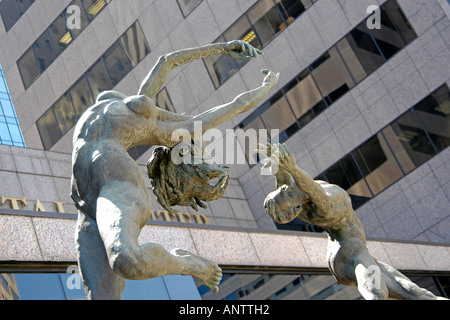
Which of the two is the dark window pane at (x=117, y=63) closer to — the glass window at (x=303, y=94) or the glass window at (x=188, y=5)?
the glass window at (x=188, y=5)

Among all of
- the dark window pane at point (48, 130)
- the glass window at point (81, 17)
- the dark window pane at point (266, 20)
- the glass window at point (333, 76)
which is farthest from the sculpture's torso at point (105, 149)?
the glass window at point (81, 17)

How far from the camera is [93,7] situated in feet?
119

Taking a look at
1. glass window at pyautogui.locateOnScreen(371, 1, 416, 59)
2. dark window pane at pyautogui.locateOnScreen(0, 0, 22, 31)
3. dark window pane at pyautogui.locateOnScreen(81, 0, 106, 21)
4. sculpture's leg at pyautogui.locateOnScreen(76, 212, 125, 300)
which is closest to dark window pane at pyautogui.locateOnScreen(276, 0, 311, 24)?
glass window at pyautogui.locateOnScreen(371, 1, 416, 59)

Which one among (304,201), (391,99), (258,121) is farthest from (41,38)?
(304,201)

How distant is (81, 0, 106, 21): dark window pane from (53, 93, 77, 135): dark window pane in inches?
162

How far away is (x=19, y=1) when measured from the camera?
39125mm

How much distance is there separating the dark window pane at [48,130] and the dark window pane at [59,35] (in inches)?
125

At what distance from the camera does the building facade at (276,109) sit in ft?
65.3

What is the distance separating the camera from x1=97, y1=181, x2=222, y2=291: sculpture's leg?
4.63 meters

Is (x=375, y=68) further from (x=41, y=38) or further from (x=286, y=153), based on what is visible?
(x=286, y=153)

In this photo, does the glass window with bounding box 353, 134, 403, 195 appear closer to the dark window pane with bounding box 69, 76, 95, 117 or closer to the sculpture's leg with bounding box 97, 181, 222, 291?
the dark window pane with bounding box 69, 76, 95, 117

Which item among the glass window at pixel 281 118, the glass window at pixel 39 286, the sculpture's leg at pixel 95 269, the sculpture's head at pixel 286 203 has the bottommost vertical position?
the sculpture's leg at pixel 95 269

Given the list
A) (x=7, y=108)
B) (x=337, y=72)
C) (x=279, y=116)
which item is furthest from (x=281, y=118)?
(x=7, y=108)

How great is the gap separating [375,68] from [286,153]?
23193mm
